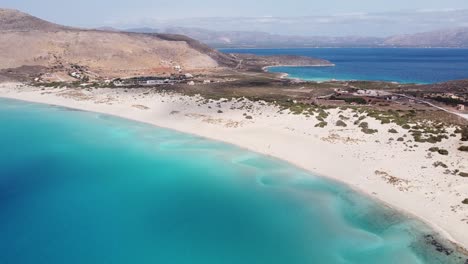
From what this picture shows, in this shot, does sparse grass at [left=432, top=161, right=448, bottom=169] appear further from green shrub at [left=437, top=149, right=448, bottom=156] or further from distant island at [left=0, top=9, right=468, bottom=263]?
green shrub at [left=437, top=149, right=448, bottom=156]

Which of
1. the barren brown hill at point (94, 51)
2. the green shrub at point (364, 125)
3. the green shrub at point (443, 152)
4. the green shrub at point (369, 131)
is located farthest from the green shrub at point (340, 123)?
the barren brown hill at point (94, 51)

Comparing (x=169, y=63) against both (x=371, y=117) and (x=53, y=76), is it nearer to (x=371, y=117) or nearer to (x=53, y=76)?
(x=53, y=76)

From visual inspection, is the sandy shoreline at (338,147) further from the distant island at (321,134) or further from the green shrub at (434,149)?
the green shrub at (434,149)

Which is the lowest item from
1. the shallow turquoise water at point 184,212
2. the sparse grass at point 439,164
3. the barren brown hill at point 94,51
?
the shallow turquoise water at point 184,212

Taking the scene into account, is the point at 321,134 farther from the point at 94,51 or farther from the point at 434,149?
the point at 94,51

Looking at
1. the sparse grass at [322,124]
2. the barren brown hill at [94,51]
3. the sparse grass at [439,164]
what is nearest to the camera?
the sparse grass at [439,164]

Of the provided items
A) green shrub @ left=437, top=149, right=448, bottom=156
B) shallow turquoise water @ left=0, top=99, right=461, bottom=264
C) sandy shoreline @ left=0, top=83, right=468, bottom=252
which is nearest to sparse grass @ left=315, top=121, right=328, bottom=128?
sandy shoreline @ left=0, top=83, right=468, bottom=252

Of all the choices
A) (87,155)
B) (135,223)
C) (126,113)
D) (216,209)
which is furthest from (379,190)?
(126,113)
